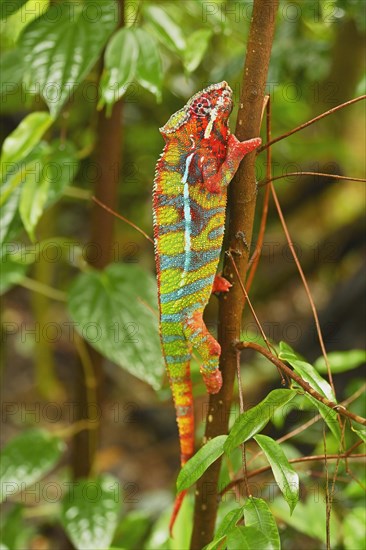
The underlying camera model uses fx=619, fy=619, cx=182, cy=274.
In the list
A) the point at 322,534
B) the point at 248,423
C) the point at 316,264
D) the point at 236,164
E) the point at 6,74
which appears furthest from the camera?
the point at 316,264

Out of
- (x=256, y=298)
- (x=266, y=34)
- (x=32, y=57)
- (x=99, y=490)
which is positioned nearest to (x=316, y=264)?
(x=256, y=298)

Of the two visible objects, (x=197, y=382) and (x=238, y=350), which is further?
(x=197, y=382)

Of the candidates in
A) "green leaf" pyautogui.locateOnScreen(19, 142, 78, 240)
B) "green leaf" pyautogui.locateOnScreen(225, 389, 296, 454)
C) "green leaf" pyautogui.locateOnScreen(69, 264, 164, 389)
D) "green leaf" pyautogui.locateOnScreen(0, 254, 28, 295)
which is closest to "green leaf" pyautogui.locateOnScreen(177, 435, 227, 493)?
"green leaf" pyautogui.locateOnScreen(225, 389, 296, 454)

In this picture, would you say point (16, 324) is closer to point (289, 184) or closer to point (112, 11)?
point (289, 184)

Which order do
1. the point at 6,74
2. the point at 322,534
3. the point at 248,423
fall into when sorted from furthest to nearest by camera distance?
1. the point at 6,74
2. the point at 322,534
3. the point at 248,423

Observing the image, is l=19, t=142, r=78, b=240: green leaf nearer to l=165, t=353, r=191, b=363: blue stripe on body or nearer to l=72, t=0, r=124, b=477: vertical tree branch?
l=72, t=0, r=124, b=477: vertical tree branch

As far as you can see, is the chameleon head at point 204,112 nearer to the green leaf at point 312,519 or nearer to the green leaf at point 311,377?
the green leaf at point 311,377

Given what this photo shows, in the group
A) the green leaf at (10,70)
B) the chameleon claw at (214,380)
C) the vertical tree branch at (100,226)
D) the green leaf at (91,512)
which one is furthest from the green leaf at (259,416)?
the green leaf at (10,70)
